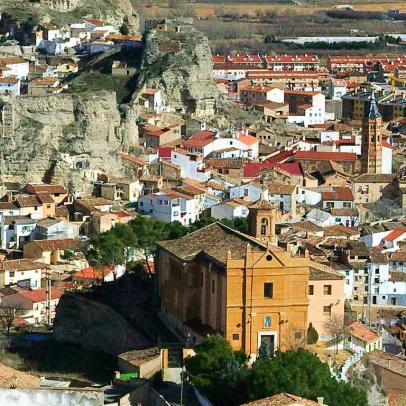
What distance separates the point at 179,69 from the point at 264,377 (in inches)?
1615

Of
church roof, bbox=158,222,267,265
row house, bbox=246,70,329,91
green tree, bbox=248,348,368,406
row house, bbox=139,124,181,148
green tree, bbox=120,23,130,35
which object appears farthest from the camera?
row house, bbox=246,70,329,91

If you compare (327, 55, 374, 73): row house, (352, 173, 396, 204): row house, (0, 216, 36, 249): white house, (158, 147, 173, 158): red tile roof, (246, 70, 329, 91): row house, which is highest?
(0, 216, 36, 249): white house

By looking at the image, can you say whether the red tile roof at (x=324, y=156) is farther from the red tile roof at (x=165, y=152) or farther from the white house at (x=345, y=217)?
the white house at (x=345, y=217)

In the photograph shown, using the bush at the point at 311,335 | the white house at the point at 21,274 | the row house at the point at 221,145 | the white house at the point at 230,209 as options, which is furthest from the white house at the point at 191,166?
the bush at the point at 311,335

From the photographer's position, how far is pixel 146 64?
67.9 m

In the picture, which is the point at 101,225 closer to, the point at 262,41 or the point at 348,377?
the point at 348,377

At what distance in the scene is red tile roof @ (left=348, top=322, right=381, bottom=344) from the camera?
1326 inches

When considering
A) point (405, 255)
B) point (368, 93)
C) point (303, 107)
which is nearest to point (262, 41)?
point (368, 93)

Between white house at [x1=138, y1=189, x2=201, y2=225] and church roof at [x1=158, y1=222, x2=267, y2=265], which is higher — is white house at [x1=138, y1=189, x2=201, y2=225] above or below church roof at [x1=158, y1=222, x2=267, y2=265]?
below

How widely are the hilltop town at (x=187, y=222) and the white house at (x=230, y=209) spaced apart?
0.07 m

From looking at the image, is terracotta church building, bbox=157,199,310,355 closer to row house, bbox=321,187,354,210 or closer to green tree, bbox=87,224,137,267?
green tree, bbox=87,224,137,267

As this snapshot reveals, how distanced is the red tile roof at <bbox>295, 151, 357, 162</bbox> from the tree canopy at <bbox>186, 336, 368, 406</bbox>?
31.6 metres

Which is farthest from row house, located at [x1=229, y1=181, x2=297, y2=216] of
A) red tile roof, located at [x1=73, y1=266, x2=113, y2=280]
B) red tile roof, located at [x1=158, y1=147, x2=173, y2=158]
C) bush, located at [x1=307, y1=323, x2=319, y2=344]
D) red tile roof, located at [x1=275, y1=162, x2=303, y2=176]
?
bush, located at [x1=307, y1=323, x2=319, y2=344]

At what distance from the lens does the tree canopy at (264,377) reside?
89.3ft
